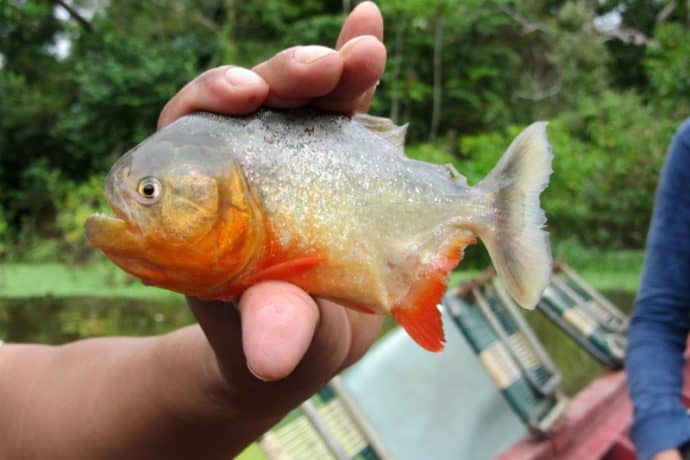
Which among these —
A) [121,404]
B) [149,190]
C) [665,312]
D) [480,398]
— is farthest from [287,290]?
[480,398]

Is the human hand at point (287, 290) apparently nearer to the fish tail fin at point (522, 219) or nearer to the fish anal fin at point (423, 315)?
the fish anal fin at point (423, 315)

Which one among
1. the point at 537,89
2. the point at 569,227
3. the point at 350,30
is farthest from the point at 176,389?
the point at 537,89

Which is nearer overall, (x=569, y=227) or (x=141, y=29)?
(x=569, y=227)

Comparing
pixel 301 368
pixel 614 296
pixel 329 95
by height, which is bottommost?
pixel 614 296

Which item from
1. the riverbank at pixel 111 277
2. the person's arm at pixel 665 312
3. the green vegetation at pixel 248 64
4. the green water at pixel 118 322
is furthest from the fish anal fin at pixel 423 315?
the green vegetation at pixel 248 64

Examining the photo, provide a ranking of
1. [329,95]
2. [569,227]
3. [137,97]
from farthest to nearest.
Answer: [137,97]
[569,227]
[329,95]

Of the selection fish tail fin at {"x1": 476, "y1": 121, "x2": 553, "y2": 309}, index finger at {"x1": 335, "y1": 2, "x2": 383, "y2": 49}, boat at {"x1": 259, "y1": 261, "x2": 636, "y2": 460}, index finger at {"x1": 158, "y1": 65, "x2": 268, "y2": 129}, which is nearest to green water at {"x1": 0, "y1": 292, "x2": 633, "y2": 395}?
boat at {"x1": 259, "y1": 261, "x2": 636, "y2": 460}

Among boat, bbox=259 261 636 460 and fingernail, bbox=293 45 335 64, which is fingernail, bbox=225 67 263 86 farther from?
boat, bbox=259 261 636 460

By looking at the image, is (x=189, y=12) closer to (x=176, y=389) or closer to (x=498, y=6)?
(x=498, y=6)
